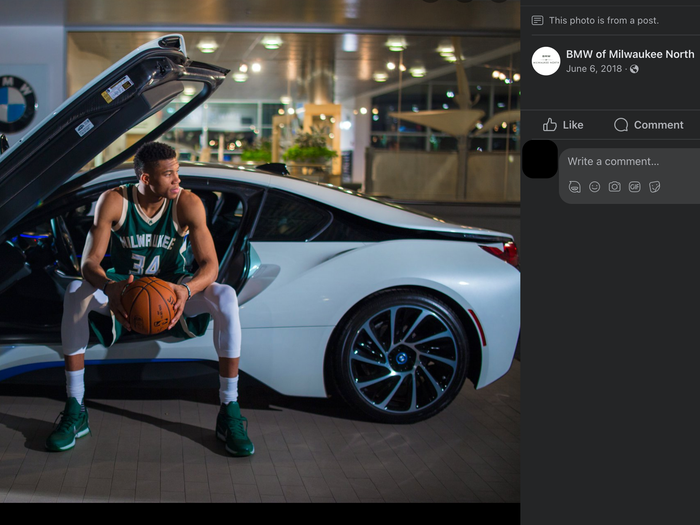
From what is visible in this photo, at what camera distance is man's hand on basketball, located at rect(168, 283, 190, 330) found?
2.91m

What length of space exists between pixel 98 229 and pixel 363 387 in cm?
144

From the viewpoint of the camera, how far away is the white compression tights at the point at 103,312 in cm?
312

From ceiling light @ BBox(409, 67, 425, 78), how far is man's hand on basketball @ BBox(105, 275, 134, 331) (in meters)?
6.43

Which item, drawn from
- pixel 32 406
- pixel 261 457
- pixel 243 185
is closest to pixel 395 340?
pixel 261 457

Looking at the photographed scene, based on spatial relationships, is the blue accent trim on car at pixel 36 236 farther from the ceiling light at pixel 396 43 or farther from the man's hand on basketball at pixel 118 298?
the ceiling light at pixel 396 43

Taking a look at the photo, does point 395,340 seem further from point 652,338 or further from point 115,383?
point 652,338

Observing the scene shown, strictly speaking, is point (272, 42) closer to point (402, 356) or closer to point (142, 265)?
point (142, 265)

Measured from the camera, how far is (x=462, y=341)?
3.48 meters

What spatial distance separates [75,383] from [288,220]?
4.07ft

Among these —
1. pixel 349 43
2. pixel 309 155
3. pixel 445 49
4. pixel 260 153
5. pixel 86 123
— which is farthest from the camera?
pixel 260 153

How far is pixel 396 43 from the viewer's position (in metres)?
8.03

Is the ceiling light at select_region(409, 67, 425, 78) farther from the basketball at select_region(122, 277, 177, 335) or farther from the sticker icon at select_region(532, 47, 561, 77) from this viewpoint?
the sticker icon at select_region(532, 47, 561, 77)

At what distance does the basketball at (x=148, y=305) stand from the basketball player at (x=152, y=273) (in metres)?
0.16

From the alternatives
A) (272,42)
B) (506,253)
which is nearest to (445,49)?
(272,42)
